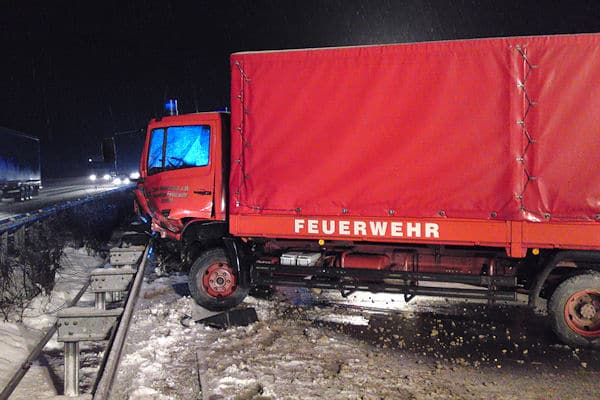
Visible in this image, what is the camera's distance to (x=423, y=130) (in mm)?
5930

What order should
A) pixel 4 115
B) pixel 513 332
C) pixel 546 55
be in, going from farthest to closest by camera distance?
1. pixel 4 115
2. pixel 513 332
3. pixel 546 55

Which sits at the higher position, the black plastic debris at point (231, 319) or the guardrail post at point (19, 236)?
the guardrail post at point (19, 236)

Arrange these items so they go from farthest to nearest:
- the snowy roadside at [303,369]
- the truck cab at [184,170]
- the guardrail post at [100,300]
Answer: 1. the truck cab at [184,170]
2. the guardrail post at [100,300]
3. the snowy roadside at [303,369]

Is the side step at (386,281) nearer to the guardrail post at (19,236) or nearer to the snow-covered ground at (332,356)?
the snow-covered ground at (332,356)

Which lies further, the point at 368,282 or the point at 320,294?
the point at 320,294

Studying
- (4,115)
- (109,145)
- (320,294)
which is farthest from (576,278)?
(4,115)

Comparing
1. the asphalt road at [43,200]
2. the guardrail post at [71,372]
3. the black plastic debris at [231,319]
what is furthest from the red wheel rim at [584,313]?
the asphalt road at [43,200]

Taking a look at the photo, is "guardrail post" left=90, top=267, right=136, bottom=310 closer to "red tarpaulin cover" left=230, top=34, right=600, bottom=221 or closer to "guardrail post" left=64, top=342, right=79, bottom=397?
"red tarpaulin cover" left=230, top=34, right=600, bottom=221

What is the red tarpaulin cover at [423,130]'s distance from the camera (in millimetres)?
5543

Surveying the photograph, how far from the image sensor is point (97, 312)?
451 cm

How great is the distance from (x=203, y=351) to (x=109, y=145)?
12.6 feet

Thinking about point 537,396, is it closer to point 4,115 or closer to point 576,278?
point 576,278

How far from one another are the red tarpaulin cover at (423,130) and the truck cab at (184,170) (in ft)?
1.70

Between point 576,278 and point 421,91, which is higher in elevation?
point 421,91
